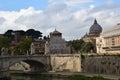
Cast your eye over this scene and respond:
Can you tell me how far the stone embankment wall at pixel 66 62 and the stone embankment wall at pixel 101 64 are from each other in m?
1.55

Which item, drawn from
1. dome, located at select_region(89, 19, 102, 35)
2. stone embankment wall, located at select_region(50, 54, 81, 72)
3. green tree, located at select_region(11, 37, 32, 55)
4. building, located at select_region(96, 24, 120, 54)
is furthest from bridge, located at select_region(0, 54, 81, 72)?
dome, located at select_region(89, 19, 102, 35)

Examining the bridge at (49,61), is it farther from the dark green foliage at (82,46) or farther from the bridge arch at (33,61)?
the dark green foliage at (82,46)

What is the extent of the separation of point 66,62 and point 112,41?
8.56 m

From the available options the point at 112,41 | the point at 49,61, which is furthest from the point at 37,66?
the point at 112,41

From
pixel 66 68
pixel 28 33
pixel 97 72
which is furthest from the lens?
pixel 28 33

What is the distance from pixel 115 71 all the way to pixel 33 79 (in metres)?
11.5

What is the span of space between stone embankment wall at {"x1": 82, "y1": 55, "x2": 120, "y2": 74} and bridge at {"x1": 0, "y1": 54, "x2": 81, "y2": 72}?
1.66 m

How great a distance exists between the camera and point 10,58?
2430 inches

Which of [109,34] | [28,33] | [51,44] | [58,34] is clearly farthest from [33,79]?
[28,33]

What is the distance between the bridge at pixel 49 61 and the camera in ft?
201

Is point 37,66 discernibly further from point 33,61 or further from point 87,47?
point 87,47

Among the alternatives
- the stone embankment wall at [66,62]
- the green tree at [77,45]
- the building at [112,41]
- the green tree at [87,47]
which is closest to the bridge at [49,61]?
the stone embankment wall at [66,62]

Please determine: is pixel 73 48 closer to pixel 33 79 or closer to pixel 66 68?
pixel 66 68

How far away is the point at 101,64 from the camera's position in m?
57.8
